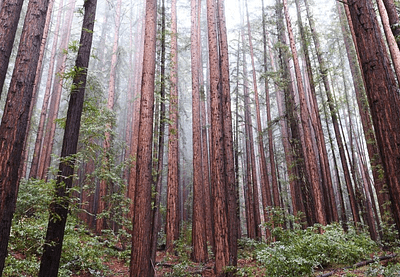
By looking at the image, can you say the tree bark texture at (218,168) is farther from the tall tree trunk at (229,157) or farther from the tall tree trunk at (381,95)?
the tall tree trunk at (381,95)

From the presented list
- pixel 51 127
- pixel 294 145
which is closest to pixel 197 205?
pixel 294 145

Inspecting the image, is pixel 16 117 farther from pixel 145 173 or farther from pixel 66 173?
pixel 145 173

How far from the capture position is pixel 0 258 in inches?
170

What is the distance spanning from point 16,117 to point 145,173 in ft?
9.53

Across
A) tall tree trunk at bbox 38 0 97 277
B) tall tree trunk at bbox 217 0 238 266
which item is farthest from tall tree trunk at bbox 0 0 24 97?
tall tree trunk at bbox 217 0 238 266

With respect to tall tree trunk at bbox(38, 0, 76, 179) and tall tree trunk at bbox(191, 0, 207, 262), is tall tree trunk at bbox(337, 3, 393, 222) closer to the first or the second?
tall tree trunk at bbox(191, 0, 207, 262)

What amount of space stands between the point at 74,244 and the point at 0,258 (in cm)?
407

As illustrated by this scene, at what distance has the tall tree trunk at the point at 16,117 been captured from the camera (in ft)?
14.8

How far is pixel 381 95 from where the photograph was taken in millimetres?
3930

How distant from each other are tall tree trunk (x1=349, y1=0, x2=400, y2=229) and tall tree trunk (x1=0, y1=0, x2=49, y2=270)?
249 inches

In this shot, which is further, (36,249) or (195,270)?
(195,270)

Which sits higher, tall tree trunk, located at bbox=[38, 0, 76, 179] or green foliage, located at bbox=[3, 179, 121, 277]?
tall tree trunk, located at bbox=[38, 0, 76, 179]

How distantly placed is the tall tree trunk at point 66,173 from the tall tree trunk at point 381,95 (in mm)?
6036

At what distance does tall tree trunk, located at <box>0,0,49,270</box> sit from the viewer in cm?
450
